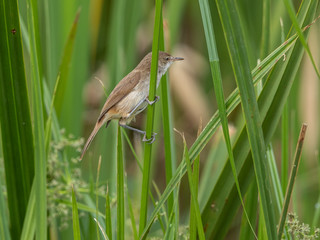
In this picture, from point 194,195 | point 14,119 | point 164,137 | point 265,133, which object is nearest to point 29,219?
point 14,119

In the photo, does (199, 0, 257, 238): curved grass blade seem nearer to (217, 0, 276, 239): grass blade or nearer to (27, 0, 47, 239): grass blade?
(217, 0, 276, 239): grass blade

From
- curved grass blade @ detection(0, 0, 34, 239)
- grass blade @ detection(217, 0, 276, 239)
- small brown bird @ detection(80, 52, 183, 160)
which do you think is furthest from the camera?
small brown bird @ detection(80, 52, 183, 160)

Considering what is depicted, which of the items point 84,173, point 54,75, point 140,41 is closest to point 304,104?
point 140,41

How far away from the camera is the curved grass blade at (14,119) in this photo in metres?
1.62

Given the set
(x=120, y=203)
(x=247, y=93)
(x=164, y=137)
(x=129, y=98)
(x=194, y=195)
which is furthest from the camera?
(x=129, y=98)

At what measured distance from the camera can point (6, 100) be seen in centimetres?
169

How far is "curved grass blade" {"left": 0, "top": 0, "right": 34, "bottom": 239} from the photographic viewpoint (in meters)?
1.62

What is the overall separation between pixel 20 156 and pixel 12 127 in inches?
4.1

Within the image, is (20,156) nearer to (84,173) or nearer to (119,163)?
(119,163)

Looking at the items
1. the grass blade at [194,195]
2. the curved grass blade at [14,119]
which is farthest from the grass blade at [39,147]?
the grass blade at [194,195]

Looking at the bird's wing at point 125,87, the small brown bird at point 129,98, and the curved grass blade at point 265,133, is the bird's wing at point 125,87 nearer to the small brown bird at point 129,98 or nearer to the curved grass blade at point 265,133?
the small brown bird at point 129,98

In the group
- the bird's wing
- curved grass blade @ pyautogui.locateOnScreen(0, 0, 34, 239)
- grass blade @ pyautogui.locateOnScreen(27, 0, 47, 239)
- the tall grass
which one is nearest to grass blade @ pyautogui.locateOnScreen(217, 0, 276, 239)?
the tall grass

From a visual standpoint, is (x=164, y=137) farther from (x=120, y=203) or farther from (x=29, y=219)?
(x=29, y=219)

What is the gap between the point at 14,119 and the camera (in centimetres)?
171
